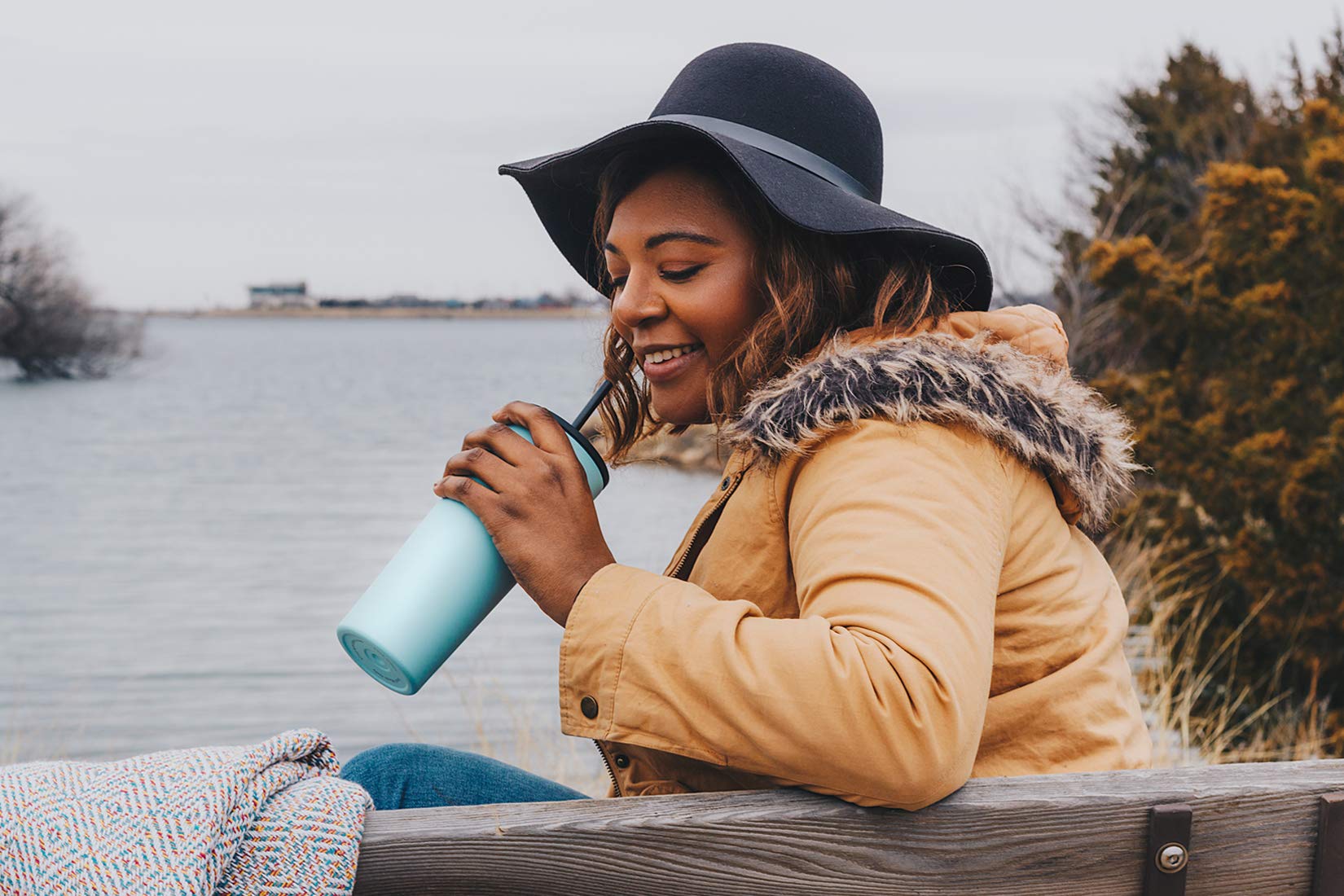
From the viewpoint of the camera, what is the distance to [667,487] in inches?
645

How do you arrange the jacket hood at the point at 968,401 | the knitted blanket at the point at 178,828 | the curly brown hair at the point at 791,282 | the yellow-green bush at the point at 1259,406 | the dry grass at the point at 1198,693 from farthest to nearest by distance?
the yellow-green bush at the point at 1259,406 < the dry grass at the point at 1198,693 < the curly brown hair at the point at 791,282 < the jacket hood at the point at 968,401 < the knitted blanket at the point at 178,828

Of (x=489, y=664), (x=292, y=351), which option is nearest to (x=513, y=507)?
(x=489, y=664)

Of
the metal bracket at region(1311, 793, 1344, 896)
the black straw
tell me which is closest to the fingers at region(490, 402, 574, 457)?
the black straw

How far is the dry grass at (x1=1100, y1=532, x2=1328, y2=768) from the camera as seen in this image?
4.68 m

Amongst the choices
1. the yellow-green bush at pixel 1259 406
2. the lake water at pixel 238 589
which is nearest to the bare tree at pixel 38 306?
the lake water at pixel 238 589

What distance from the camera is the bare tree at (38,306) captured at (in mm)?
40250

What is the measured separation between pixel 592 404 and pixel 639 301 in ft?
0.61

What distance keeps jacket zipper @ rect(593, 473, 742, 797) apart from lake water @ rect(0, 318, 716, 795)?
Result: 0.88m

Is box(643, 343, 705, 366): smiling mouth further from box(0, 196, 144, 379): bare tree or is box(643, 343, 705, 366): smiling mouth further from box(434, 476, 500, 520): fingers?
box(0, 196, 144, 379): bare tree

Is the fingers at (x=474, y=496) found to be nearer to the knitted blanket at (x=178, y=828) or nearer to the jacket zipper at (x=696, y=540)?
the jacket zipper at (x=696, y=540)

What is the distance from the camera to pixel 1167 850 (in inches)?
48.1

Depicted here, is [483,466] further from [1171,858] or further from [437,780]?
[1171,858]

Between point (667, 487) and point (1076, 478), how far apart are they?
1490 centimetres

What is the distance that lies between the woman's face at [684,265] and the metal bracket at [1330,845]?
0.92 m
